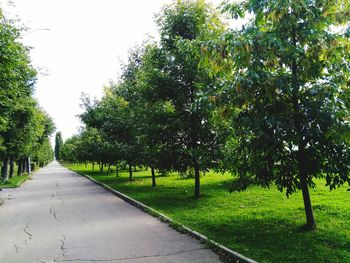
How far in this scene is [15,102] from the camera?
1511 cm

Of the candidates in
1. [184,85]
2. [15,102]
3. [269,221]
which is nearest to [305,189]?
[269,221]

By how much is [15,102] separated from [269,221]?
12.4m

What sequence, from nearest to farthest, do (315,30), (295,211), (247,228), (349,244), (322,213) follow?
(349,244) < (315,30) < (247,228) < (322,213) < (295,211)

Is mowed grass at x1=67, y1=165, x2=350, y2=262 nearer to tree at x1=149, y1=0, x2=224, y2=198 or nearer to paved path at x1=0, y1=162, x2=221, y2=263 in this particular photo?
paved path at x1=0, y1=162, x2=221, y2=263

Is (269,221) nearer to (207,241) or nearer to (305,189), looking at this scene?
(305,189)

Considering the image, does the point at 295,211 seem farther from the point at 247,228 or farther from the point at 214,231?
the point at 214,231

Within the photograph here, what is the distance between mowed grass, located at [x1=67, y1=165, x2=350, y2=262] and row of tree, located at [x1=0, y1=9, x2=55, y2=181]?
21.4 ft

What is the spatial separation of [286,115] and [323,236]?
259cm

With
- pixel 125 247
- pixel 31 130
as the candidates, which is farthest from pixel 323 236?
pixel 31 130

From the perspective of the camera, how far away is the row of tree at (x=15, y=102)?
10141 mm

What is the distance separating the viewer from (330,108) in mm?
6148

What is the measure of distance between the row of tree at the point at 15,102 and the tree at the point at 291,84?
6642 mm

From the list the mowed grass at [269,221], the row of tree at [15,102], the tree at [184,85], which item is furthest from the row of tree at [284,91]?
the row of tree at [15,102]

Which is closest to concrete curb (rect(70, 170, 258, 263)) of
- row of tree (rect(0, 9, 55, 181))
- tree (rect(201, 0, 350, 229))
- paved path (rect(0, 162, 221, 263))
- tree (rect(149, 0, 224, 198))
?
paved path (rect(0, 162, 221, 263))
